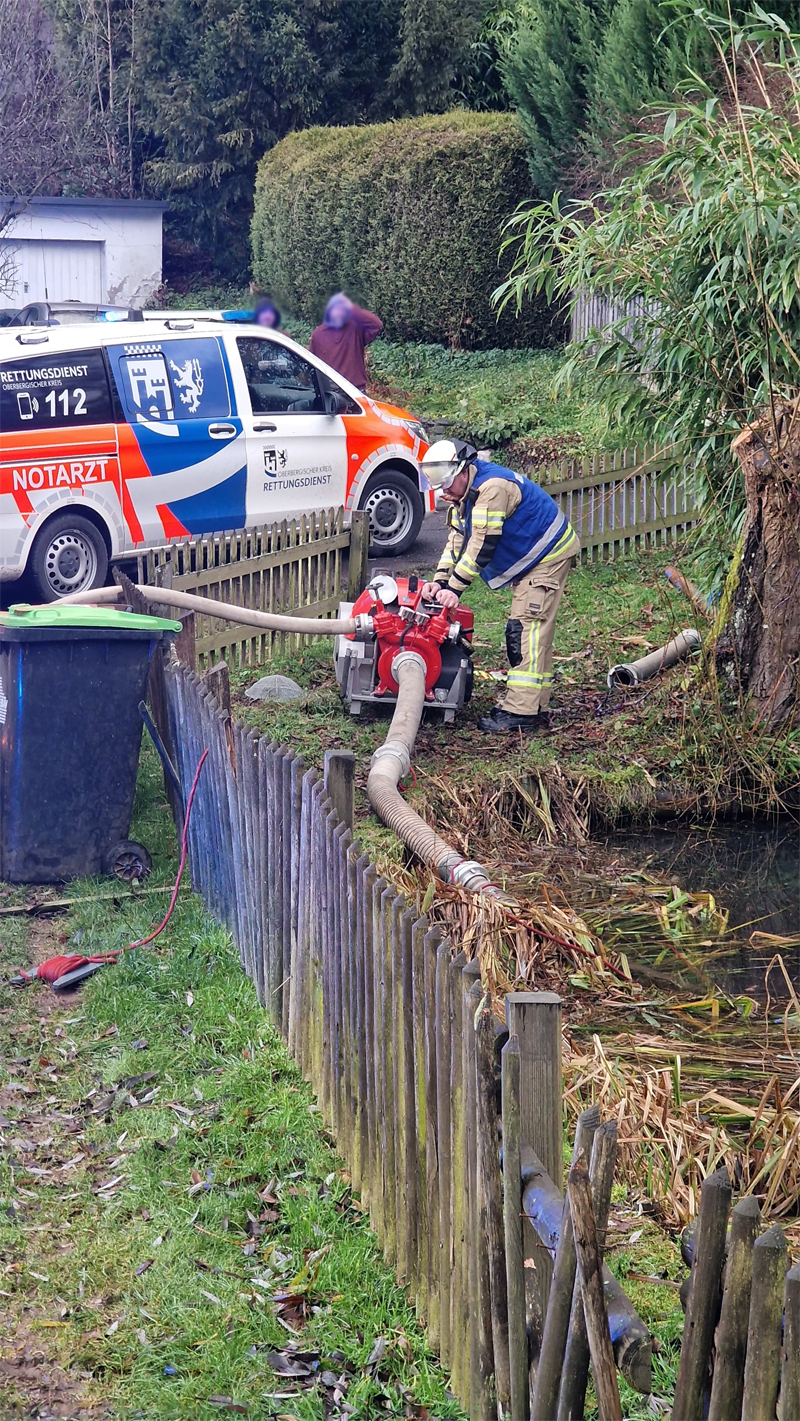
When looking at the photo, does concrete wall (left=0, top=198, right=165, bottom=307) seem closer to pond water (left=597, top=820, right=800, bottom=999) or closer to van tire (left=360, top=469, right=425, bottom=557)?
van tire (left=360, top=469, right=425, bottom=557)

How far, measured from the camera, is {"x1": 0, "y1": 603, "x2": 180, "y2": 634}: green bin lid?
5848mm

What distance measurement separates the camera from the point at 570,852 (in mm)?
7094

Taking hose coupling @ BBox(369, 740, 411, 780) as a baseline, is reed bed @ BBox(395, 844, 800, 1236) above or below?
below

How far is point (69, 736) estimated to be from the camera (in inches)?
237

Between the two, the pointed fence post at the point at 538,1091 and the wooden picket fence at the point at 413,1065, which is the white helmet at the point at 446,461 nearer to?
the wooden picket fence at the point at 413,1065

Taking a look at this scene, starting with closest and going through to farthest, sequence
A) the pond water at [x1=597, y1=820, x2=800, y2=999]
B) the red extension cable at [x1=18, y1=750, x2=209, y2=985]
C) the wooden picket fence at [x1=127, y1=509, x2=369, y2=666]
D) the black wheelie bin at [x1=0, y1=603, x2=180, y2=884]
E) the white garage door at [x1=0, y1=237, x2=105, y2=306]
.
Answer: the red extension cable at [x1=18, y1=750, x2=209, y2=985], the black wheelie bin at [x1=0, y1=603, x2=180, y2=884], the pond water at [x1=597, y1=820, x2=800, y2=999], the wooden picket fence at [x1=127, y1=509, x2=369, y2=666], the white garage door at [x1=0, y1=237, x2=105, y2=306]

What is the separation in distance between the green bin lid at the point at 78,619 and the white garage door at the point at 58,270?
1982cm

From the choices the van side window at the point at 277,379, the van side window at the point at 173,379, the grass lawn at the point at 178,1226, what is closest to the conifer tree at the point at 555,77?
the van side window at the point at 277,379

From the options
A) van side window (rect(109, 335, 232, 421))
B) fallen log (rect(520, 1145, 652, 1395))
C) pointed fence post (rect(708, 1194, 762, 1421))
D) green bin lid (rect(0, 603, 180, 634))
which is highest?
van side window (rect(109, 335, 232, 421))

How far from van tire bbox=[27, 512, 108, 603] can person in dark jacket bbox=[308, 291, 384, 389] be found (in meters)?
4.01

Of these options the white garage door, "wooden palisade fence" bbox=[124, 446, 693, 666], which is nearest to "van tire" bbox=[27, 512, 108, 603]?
"wooden palisade fence" bbox=[124, 446, 693, 666]

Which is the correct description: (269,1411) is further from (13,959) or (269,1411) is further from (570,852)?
(570,852)

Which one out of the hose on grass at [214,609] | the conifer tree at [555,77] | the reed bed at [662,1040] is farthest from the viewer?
the conifer tree at [555,77]

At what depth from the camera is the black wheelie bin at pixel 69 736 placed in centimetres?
591
